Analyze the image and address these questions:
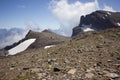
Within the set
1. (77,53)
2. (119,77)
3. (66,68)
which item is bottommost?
(119,77)

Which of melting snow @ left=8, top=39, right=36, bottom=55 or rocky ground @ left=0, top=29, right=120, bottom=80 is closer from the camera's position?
rocky ground @ left=0, top=29, right=120, bottom=80

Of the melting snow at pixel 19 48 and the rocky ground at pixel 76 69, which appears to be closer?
the rocky ground at pixel 76 69

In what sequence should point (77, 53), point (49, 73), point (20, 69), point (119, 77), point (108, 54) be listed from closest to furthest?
1. point (119, 77)
2. point (49, 73)
3. point (20, 69)
4. point (108, 54)
5. point (77, 53)

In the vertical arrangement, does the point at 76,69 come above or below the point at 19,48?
below

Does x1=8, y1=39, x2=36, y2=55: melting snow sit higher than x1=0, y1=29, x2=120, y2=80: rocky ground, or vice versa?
x1=8, y1=39, x2=36, y2=55: melting snow

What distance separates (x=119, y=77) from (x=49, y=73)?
5.27m

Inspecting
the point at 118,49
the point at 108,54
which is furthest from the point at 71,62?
the point at 118,49

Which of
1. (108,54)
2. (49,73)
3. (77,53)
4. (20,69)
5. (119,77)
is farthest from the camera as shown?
(77,53)

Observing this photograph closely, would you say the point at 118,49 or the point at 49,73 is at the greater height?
the point at 118,49

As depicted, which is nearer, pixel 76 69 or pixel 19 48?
pixel 76 69

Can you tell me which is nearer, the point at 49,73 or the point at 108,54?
the point at 49,73

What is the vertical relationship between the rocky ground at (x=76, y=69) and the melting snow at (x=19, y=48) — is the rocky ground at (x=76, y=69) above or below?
below

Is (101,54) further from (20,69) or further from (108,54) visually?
(20,69)

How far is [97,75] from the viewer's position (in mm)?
13023
